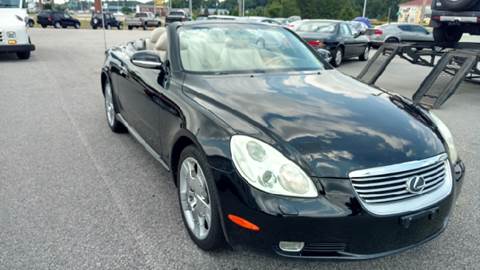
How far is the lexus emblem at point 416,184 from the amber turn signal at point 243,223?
2.84 feet

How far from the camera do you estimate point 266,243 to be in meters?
2.11

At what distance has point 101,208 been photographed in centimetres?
315

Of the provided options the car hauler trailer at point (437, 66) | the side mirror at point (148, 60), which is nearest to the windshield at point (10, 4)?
the car hauler trailer at point (437, 66)

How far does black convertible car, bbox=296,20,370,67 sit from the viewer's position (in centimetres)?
1202

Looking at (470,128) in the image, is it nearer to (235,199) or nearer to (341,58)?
(235,199)

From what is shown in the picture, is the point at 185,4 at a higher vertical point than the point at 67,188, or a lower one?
higher

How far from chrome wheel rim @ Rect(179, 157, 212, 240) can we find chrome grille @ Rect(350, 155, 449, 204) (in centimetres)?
89

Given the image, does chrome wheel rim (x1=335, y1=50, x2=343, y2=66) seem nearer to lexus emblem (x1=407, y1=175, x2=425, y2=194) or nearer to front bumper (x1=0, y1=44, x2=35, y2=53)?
front bumper (x1=0, y1=44, x2=35, y2=53)

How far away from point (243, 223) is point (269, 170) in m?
0.32

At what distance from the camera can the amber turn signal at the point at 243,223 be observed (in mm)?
2090

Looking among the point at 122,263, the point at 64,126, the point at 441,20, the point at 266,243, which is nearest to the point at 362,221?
the point at 266,243

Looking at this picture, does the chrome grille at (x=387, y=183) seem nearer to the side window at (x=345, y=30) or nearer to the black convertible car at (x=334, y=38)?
the black convertible car at (x=334, y=38)

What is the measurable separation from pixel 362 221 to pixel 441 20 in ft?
27.8

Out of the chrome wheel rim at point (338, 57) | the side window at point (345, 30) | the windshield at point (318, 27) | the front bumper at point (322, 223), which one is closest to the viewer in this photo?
the front bumper at point (322, 223)
